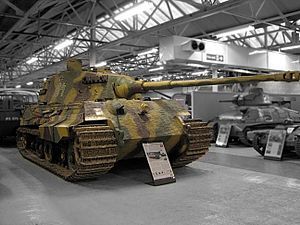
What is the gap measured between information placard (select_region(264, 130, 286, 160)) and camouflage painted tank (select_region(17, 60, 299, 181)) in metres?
2.40

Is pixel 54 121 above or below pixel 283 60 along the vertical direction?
below

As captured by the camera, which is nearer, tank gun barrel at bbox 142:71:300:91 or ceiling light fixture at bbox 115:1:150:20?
tank gun barrel at bbox 142:71:300:91

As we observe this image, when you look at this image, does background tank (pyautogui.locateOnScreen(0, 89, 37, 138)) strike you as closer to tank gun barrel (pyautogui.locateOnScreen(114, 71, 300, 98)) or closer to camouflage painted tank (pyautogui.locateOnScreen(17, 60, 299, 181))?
camouflage painted tank (pyautogui.locateOnScreen(17, 60, 299, 181))

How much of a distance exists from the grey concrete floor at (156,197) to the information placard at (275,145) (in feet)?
2.85

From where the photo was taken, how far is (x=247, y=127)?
38.0ft

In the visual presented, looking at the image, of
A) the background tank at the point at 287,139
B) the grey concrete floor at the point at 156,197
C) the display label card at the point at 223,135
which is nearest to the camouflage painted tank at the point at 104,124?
the grey concrete floor at the point at 156,197

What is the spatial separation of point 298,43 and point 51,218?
43.7 feet

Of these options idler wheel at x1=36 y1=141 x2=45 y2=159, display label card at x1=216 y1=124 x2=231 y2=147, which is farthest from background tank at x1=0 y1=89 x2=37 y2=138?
display label card at x1=216 y1=124 x2=231 y2=147

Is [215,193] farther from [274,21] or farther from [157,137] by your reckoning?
[274,21]

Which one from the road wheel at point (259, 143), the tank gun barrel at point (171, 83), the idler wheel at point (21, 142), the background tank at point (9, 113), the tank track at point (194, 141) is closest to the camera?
the tank gun barrel at point (171, 83)

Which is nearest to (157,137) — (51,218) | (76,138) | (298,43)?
(76,138)

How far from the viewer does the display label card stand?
1186cm

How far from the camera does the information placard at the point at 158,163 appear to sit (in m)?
6.25

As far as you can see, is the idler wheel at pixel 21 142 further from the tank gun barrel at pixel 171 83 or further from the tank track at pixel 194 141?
the tank track at pixel 194 141
